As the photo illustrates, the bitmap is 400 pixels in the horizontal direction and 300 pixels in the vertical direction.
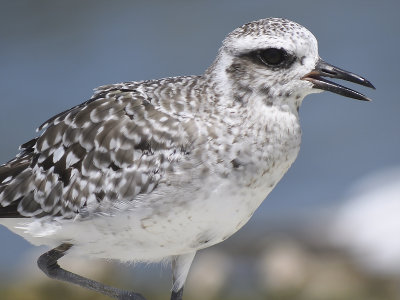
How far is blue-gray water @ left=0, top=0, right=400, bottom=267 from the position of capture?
1619 cm

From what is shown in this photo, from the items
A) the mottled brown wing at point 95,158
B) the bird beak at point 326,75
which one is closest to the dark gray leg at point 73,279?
the mottled brown wing at point 95,158

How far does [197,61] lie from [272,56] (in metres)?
11.4

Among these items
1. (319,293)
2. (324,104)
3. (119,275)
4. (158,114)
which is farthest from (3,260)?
(158,114)

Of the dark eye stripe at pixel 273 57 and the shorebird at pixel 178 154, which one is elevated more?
the dark eye stripe at pixel 273 57

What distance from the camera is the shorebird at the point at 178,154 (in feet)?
22.6

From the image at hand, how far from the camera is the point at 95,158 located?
24.1ft

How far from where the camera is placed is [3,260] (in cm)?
1438

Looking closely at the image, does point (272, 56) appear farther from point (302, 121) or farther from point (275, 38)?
point (302, 121)

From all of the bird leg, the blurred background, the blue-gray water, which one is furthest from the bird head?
the blue-gray water

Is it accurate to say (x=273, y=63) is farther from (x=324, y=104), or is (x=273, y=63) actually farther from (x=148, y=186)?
(x=324, y=104)

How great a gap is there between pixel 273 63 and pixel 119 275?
19.4 ft

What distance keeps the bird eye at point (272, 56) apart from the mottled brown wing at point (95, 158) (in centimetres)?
83

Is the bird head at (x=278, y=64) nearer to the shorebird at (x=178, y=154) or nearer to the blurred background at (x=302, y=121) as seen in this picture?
the shorebird at (x=178, y=154)

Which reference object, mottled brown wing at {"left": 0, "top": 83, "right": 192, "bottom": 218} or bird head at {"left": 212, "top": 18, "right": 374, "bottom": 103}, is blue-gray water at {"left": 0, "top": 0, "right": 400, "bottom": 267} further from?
bird head at {"left": 212, "top": 18, "right": 374, "bottom": 103}
